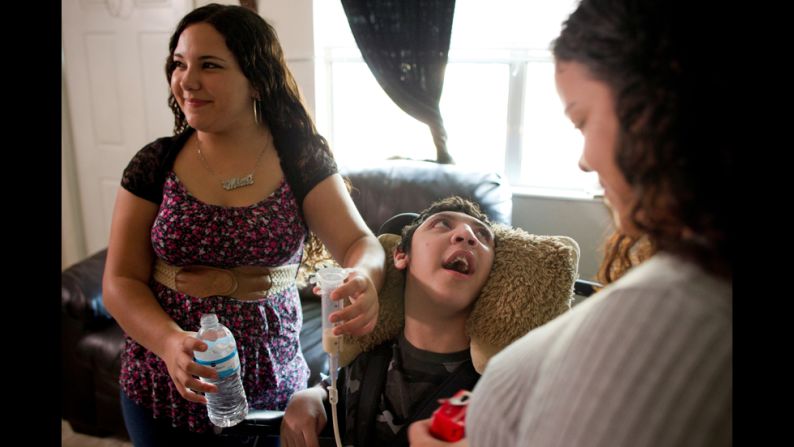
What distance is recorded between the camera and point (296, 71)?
2.38 metres

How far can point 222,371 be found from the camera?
853mm

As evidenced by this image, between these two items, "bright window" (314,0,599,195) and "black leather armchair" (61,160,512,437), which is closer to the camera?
"black leather armchair" (61,160,512,437)

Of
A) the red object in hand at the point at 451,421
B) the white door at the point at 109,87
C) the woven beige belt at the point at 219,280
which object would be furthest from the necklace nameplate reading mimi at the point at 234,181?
the white door at the point at 109,87

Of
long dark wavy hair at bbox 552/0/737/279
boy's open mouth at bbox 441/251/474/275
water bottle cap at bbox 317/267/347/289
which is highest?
long dark wavy hair at bbox 552/0/737/279

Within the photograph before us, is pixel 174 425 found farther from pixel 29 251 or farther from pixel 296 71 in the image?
pixel 296 71

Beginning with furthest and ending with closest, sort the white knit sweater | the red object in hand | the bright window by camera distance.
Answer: the bright window → the red object in hand → the white knit sweater

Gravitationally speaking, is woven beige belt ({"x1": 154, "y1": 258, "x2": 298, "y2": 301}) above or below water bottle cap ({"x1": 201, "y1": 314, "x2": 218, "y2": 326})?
above

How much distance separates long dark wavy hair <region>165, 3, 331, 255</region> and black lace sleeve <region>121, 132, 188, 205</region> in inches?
5.3

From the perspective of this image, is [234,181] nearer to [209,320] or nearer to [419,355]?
[209,320]

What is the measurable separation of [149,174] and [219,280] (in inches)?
9.1

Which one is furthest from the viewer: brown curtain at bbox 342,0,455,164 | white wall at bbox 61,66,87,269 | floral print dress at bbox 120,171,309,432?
white wall at bbox 61,66,87,269

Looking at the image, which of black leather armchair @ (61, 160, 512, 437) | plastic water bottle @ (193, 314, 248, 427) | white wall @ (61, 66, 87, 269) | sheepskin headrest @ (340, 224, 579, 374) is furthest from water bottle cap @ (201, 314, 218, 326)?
white wall @ (61, 66, 87, 269)

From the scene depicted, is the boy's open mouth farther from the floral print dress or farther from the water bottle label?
the water bottle label

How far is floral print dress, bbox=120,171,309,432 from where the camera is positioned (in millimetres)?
943
